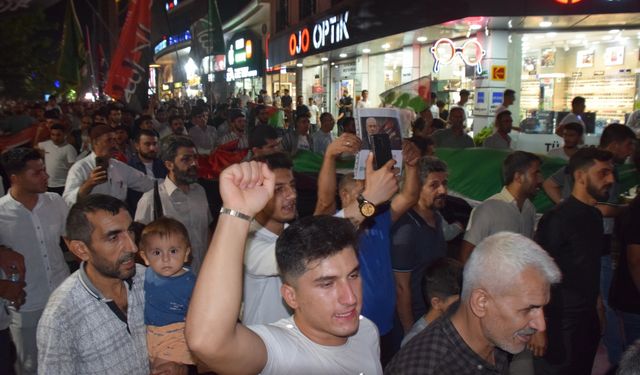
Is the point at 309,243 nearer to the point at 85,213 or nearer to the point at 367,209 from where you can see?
the point at 367,209

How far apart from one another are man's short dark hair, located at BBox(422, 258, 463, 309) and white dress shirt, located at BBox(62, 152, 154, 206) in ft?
12.6

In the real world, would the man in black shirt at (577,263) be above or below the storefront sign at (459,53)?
below

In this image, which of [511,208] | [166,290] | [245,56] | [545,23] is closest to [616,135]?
[511,208]

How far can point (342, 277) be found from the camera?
89.4 inches

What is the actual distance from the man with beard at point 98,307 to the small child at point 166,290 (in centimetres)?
13

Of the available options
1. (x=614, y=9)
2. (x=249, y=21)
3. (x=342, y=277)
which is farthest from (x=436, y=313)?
(x=249, y=21)

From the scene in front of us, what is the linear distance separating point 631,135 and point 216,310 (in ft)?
20.3

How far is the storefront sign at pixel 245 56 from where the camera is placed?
37503 mm

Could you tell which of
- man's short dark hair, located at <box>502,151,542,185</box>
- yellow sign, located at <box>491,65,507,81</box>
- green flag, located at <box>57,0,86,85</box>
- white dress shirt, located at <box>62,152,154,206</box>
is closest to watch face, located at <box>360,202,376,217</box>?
man's short dark hair, located at <box>502,151,542,185</box>

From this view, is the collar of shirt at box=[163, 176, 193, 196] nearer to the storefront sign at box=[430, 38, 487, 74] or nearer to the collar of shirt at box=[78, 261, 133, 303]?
the collar of shirt at box=[78, 261, 133, 303]

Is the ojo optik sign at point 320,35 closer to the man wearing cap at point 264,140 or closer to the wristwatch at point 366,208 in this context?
the man wearing cap at point 264,140

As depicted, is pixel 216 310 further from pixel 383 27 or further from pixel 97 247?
pixel 383 27

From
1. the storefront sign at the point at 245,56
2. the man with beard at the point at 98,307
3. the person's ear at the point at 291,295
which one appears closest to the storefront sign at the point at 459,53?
the man with beard at the point at 98,307

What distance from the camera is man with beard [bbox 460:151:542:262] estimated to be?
484 cm
